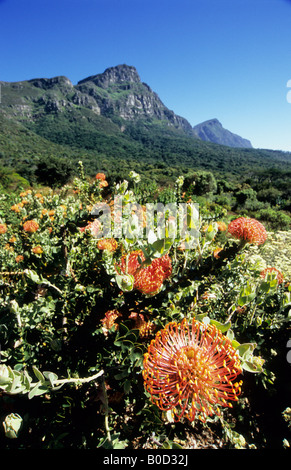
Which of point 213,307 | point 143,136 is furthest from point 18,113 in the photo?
point 213,307

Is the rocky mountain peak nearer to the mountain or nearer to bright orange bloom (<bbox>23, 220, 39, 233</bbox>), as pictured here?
the mountain

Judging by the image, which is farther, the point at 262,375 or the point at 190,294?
the point at 262,375

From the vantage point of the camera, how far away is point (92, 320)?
1079 millimetres

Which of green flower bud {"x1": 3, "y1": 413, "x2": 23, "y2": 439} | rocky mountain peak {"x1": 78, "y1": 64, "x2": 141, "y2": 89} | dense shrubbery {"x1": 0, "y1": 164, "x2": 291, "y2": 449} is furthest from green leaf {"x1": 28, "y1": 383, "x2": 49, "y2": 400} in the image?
rocky mountain peak {"x1": 78, "y1": 64, "x2": 141, "y2": 89}

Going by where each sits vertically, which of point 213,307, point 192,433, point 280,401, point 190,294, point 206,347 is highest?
point 190,294

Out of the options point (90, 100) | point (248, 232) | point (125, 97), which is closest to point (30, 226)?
point (248, 232)

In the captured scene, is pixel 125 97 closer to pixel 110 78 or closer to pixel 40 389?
pixel 110 78

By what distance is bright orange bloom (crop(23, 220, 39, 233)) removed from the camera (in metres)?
2.40

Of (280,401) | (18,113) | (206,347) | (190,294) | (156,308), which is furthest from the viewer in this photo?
(18,113)

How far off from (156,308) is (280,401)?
52.5 inches

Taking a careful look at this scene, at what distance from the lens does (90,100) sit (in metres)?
141

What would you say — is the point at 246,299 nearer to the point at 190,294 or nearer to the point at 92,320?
the point at 190,294

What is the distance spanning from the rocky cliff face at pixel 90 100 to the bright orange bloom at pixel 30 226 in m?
119

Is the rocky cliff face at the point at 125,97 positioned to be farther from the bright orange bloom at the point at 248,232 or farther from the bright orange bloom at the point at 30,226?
the bright orange bloom at the point at 248,232
